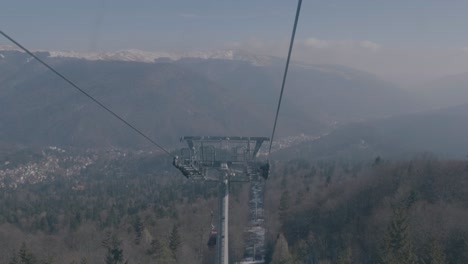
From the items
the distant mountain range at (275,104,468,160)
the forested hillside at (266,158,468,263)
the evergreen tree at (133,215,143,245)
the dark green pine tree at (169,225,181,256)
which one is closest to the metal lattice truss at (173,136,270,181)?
the forested hillside at (266,158,468,263)

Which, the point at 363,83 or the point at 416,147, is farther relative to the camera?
the point at 363,83

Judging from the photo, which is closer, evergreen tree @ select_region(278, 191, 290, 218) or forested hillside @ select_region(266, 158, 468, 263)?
forested hillside @ select_region(266, 158, 468, 263)

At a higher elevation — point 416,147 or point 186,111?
point 186,111

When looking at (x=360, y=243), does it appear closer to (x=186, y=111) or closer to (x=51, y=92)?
(x=186, y=111)

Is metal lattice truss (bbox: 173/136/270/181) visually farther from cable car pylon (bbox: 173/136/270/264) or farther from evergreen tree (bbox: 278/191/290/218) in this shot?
evergreen tree (bbox: 278/191/290/218)

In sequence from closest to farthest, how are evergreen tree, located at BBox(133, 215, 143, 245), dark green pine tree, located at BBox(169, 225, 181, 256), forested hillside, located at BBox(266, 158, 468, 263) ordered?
forested hillside, located at BBox(266, 158, 468, 263)
dark green pine tree, located at BBox(169, 225, 181, 256)
evergreen tree, located at BBox(133, 215, 143, 245)

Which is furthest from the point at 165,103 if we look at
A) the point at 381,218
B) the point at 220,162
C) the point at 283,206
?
the point at 220,162

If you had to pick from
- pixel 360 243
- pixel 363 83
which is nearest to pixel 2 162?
pixel 360 243

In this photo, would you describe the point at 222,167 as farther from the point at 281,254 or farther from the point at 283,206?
the point at 283,206

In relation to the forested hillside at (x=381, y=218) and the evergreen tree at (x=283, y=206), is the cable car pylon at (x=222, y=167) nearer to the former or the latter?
the forested hillside at (x=381, y=218)
